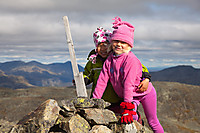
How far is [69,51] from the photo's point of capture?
5785mm

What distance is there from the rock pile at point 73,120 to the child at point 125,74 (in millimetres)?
335

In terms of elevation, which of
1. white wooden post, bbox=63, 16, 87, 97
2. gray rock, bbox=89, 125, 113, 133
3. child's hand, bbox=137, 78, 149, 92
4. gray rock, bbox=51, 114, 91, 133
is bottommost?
gray rock, bbox=89, 125, 113, 133

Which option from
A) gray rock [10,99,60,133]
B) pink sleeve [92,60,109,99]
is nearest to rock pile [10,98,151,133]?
gray rock [10,99,60,133]

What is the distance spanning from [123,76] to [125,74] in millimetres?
113

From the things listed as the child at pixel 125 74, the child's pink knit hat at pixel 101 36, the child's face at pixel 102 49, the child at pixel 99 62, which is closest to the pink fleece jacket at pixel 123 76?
the child at pixel 125 74

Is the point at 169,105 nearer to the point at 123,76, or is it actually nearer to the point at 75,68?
the point at 75,68

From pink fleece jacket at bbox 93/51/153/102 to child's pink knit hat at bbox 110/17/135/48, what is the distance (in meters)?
0.35

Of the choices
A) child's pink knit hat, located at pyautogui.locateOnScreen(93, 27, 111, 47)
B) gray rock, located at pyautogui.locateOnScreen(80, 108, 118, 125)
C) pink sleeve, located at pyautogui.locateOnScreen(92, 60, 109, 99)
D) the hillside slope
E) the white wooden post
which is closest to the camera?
gray rock, located at pyautogui.locateOnScreen(80, 108, 118, 125)

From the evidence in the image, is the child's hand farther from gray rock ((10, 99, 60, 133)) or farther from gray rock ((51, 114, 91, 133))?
gray rock ((10, 99, 60, 133))

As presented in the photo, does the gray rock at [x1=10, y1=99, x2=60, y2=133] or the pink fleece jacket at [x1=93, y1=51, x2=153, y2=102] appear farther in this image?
the pink fleece jacket at [x1=93, y1=51, x2=153, y2=102]

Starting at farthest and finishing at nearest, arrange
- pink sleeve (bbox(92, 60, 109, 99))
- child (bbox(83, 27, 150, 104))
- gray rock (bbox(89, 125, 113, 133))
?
1. child (bbox(83, 27, 150, 104))
2. pink sleeve (bbox(92, 60, 109, 99))
3. gray rock (bbox(89, 125, 113, 133))

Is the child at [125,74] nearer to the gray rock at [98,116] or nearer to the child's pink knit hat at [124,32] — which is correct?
the child's pink knit hat at [124,32]

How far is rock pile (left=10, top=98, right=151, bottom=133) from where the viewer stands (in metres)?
4.16

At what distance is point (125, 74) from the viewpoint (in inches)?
174
